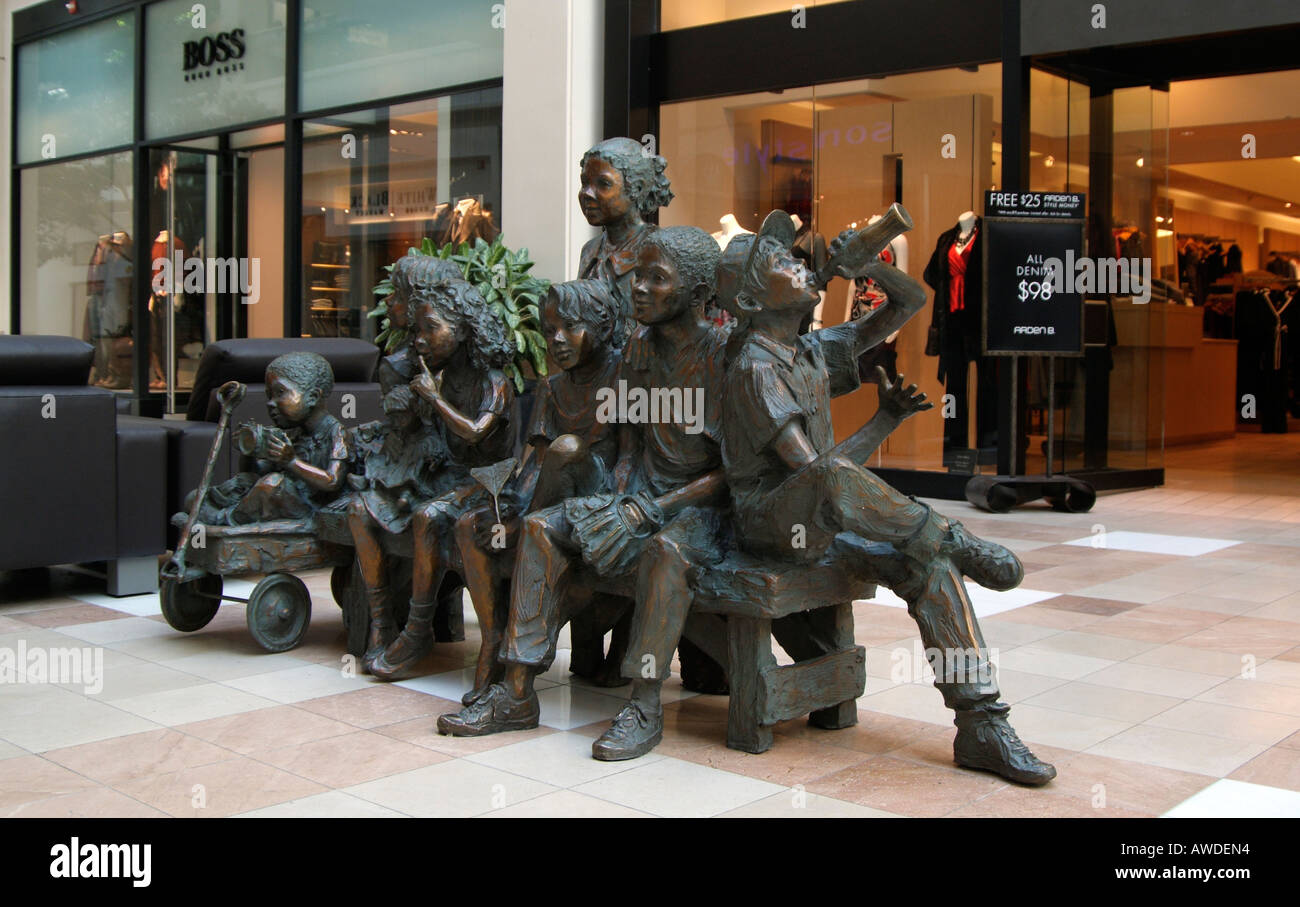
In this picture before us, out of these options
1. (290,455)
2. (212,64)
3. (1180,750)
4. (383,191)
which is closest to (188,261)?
(212,64)

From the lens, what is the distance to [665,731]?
377 cm

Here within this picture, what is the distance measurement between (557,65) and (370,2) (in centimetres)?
261

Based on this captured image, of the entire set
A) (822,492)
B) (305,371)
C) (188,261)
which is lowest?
(822,492)

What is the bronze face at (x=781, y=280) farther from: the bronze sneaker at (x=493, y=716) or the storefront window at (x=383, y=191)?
the storefront window at (x=383, y=191)

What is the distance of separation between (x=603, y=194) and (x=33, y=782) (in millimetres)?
2568

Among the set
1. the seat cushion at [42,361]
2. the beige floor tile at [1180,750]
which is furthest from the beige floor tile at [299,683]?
the beige floor tile at [1180,750]

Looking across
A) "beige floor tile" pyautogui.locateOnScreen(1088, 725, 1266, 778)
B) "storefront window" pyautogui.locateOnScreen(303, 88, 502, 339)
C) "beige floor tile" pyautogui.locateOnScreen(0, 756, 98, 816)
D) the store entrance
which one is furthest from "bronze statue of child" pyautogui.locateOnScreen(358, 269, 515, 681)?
the store entrance

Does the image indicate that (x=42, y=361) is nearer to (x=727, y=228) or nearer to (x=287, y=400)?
(x=287, y=400)

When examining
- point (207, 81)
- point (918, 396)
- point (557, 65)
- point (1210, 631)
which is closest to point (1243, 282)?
point (557, 65)

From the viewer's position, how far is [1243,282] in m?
18.4

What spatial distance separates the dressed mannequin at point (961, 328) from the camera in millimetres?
9500

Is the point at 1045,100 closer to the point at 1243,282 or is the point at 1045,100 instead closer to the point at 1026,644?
the point at 1026,644

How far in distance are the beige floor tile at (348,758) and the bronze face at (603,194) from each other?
6.36 ft

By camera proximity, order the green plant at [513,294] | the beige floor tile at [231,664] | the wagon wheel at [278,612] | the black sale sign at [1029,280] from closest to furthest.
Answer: the beige floor tile at [231,664] < the wagon wheel at [278,612] < the green plant at [513,294] < the black sale sign at [1029,280]
